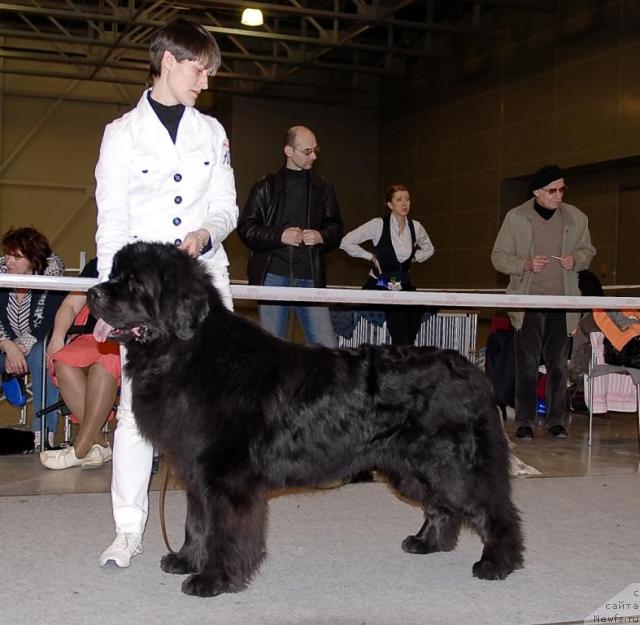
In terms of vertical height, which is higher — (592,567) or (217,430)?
(217,430)

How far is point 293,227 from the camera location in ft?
18.5

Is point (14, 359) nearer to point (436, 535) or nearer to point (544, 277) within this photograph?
point (436, 535)

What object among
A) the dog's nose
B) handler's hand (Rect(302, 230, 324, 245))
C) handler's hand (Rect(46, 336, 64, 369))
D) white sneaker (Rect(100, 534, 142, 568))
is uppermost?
handler's hand (Rect(302, 230, 324, 245))

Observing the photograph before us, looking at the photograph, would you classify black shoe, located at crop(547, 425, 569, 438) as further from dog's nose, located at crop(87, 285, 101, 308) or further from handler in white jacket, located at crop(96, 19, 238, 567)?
dog's nose, located at crop(87, 285, 101, 308)

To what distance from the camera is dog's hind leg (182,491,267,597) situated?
9.23 feet

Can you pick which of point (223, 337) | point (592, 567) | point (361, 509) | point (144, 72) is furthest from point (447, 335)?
point (144, 72)

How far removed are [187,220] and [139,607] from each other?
1367 millimetres

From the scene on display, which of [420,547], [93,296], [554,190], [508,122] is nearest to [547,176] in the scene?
[554,190]

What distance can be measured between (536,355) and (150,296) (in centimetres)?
424

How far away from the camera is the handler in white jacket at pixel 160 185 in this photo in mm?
3062

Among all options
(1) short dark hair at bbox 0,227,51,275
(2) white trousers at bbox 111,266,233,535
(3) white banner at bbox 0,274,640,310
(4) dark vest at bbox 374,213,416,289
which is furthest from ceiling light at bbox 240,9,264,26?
(2) white trousers at bbox 111,266,233,535

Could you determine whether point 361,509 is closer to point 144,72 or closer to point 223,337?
point 223,337

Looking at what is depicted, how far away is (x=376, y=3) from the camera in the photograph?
13.7m

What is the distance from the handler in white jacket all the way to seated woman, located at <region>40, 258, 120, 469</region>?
1.66m
